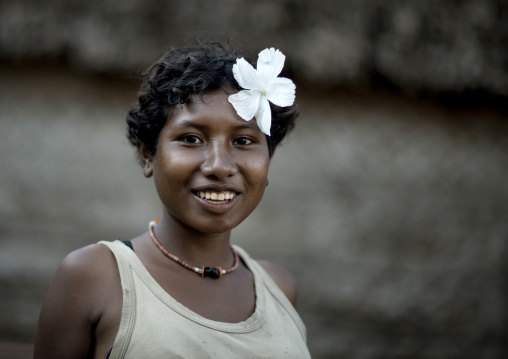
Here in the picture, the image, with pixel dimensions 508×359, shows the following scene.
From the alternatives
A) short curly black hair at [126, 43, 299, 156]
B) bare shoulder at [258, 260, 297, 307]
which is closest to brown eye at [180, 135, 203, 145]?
short curly black hair at [126, 43, 299, 156]

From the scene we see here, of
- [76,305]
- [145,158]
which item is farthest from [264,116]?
[76,305]

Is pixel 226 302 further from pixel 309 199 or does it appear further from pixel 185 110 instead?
pixel 309 199

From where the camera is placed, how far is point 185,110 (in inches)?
71.3

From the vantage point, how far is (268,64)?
183 centimetres

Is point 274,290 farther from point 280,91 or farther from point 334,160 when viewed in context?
point 334,160

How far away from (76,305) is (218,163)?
59 centimetres

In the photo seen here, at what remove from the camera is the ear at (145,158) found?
195 cm

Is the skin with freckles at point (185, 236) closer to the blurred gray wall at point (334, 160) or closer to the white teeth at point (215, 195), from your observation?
the white teeth at point (215, 195)

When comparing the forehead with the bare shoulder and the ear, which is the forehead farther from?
the bare shoulder

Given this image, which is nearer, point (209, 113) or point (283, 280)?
point (209, 113)

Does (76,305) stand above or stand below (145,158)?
below

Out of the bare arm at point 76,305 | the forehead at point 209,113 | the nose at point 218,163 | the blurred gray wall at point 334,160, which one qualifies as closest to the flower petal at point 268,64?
the forehead at point 209,113

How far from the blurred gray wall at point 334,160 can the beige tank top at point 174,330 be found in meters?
1.94

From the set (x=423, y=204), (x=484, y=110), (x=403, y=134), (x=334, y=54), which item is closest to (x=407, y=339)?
(x=423, y=204)
